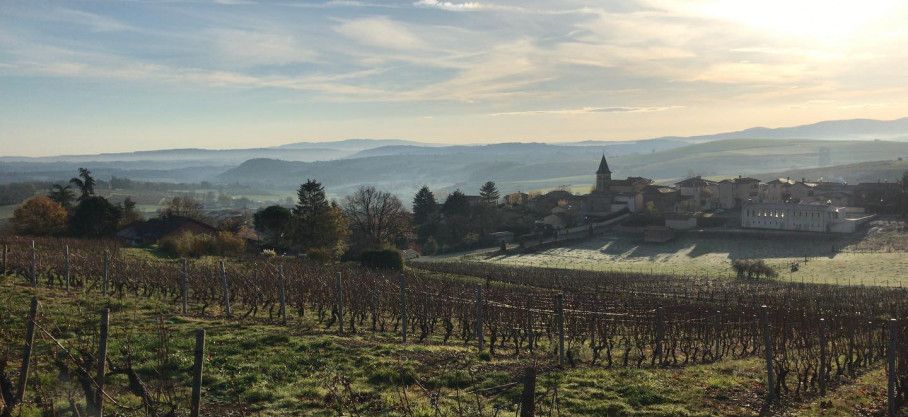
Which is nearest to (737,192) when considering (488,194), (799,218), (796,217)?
(796,217)

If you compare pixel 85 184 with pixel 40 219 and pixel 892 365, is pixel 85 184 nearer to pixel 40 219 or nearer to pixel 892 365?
pixel 40 219

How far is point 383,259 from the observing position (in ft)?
156

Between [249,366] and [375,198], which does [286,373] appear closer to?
[249,366]

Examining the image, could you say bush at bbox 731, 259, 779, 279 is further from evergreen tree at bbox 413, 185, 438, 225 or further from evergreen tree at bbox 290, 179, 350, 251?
evergreen tree at bbox 413, 185, 438, 225

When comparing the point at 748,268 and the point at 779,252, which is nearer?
the point at 748,268

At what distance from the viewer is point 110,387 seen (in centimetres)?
999

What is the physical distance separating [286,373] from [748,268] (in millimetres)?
51646

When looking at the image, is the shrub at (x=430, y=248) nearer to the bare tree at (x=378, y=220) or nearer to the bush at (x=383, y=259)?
the bare tree at (x=378, y=220)

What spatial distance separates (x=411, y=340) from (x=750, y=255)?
200ft

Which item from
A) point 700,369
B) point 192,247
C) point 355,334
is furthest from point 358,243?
point 700,369

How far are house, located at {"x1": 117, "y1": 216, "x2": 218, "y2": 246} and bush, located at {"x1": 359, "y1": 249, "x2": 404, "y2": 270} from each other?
13239mm

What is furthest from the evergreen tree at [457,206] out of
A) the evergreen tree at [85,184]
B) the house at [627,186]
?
the evergreen tree at [85,184]

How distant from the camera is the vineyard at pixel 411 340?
9508 millimetres

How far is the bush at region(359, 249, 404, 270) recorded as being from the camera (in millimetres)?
47406
